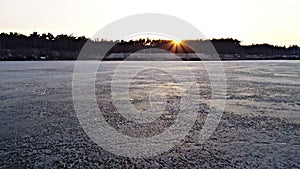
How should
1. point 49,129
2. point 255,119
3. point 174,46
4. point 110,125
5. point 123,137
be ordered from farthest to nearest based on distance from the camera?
1. point 174,46
2. point 255,119
3. point 110,125
4. point 49,129
5. point 123,137

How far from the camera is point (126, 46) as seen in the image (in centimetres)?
6838

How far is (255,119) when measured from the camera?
4469 millimetres

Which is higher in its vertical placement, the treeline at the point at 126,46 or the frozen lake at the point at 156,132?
the treeline at the point at 126,46

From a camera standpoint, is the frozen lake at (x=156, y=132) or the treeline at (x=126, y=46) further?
the treeline at (x=126, y=46)

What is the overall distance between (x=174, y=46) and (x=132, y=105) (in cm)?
6804

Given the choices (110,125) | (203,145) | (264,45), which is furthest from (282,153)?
(264,45)

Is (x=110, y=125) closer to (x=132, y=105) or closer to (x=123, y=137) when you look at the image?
(x=123, y=137)

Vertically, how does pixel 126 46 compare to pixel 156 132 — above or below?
above

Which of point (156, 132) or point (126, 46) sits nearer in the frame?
point (156, 132)

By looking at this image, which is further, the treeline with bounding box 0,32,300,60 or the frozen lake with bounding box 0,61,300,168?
the treeline with bounding box 0,32,300,60

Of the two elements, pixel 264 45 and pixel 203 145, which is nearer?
pixel 203 145

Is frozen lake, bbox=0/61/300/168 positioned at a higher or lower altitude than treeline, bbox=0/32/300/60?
lower

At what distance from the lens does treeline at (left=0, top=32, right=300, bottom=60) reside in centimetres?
5653

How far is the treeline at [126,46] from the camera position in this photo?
185 feet
